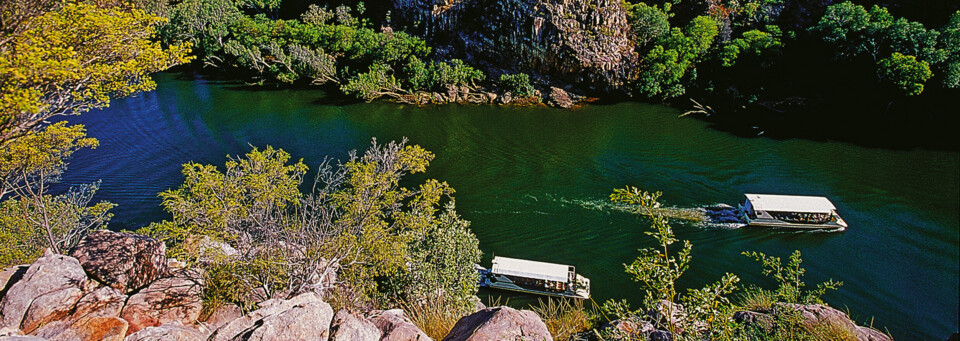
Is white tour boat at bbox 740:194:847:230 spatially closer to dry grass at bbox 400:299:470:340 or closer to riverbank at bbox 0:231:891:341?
riverbank at bbox 0:231:891:341

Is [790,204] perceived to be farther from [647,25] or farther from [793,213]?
→ [647,25]

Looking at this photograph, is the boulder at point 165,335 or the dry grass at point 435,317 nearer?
the boulder at point 165,335

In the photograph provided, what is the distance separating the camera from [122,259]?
1469 centimetres

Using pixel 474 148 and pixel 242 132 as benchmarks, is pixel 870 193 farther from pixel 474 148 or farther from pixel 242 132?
pixel 242 132

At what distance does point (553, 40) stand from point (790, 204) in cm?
2581

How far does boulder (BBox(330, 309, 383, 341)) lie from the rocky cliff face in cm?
3935

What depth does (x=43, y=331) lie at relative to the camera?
11922mm

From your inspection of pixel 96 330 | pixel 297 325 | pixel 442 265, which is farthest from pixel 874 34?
pixel 96 330

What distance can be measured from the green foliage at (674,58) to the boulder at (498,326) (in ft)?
125

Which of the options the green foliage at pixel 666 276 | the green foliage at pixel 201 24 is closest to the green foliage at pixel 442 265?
the green foliage at pixel 666 276

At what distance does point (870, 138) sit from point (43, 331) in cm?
4456

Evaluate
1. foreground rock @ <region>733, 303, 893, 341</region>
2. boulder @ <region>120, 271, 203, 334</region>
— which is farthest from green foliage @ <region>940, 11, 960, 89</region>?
boulder @ <region>120, 271, 203, 334</region>

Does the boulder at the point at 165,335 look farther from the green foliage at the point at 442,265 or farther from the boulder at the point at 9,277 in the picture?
the green foliage at the point at 442,265

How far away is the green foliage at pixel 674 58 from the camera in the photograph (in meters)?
45.6
